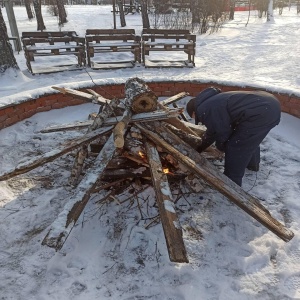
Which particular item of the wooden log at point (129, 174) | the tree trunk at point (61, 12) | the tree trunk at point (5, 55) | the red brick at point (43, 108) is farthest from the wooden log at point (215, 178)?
the tree trunk at point (61, 12)

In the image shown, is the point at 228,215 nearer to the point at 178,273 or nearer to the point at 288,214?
the point at 288,214

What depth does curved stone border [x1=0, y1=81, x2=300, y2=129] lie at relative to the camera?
5.02 m

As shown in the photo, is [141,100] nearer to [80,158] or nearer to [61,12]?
[80,158]

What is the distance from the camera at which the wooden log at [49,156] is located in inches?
129

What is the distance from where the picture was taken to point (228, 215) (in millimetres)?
3195

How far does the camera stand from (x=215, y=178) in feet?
9.70

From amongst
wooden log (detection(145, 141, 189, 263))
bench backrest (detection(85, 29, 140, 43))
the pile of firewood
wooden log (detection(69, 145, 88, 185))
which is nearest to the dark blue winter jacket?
the pile of firewood

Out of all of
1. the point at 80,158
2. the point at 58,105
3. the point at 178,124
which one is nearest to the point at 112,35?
the point at 58,105

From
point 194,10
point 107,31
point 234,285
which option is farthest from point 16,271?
point 194,10

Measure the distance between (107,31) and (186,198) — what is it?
6.93m

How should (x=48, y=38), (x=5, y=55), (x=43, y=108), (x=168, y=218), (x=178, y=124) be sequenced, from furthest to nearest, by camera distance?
(x=48, y=38) < (x=5, y=55) < (x=43, y=108) < (x=178, y=124) < (x=168, y=218)

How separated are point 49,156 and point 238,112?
2.07 m

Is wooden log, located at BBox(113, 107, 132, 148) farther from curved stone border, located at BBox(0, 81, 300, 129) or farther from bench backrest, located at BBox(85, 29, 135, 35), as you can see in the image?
bench backrest, located at BBox(85, 29, 135, 35)

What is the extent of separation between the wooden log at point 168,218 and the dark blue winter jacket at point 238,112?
0.76 metres
